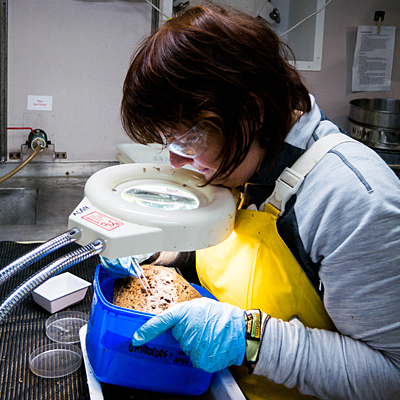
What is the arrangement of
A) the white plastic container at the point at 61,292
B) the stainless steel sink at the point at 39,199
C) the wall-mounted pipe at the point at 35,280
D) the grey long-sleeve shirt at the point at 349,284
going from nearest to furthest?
the wall-mounted pipe at the point at 35,280, the grey long-sleeve shirt at the point at 349,284, the white plastic container at the point at 61,292, the stainless steel sink at the point at 39,199

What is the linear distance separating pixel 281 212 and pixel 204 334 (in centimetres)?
27

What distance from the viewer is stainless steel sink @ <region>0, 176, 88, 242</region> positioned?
1912 millimetres

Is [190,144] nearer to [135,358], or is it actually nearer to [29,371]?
[135,358]

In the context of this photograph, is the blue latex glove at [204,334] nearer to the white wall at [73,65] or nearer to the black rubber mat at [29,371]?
the black rubber mat at [29,371]

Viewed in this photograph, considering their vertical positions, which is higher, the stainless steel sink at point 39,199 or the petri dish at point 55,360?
the stainless steel sink at point 39,199

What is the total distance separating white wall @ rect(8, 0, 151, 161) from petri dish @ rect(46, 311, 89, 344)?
126cm

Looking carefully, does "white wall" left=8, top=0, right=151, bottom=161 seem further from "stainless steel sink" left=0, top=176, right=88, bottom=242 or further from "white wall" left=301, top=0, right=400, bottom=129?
"white wall" left=301, top=0, right=400, bottom=129

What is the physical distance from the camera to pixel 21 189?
6.76 feet

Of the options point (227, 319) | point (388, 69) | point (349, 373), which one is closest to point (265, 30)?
point (227, 319)

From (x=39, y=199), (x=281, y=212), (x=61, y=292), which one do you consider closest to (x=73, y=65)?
(x=39, y=199)

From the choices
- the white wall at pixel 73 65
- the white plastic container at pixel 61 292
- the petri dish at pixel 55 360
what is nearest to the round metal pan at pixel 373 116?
the white wall at pixel 73 65

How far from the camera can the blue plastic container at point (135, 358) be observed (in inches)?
30.3

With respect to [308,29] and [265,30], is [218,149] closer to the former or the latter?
Result: [265,30]

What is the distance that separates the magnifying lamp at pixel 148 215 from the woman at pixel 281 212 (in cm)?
8
